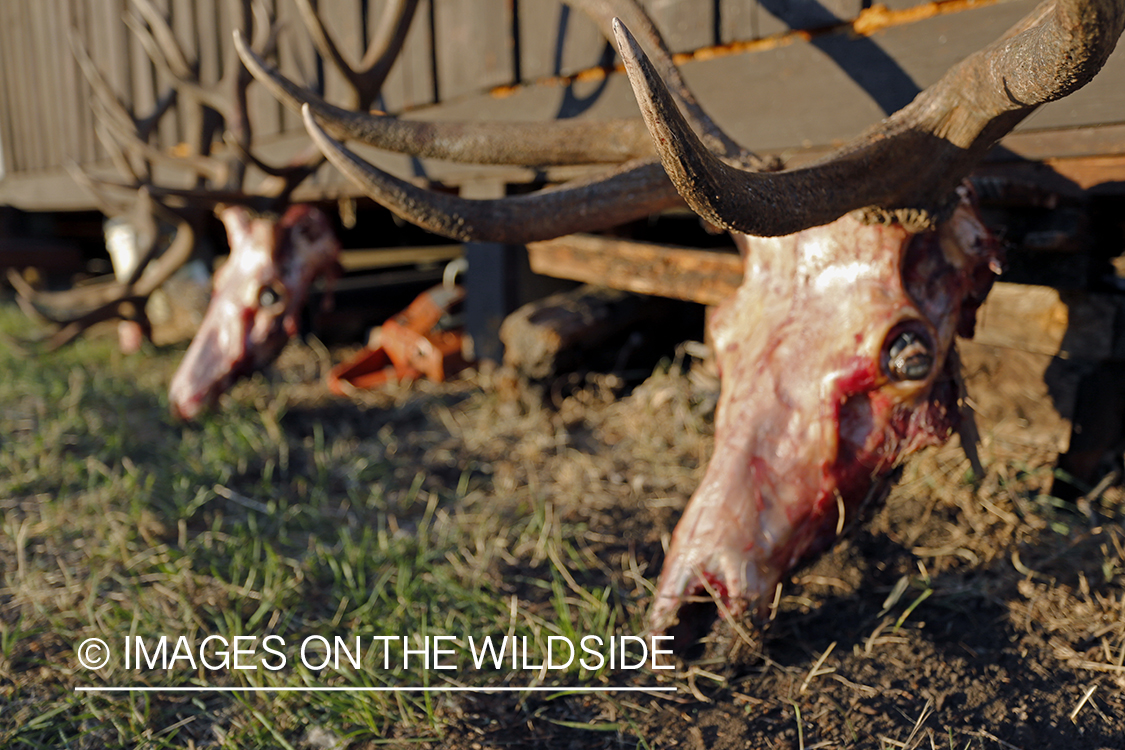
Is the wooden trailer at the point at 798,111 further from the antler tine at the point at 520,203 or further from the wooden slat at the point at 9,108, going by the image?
the wooden slat at the point at 9,108

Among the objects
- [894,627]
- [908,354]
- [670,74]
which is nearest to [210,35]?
[670,74]

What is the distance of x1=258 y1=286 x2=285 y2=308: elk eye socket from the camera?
4078 mm

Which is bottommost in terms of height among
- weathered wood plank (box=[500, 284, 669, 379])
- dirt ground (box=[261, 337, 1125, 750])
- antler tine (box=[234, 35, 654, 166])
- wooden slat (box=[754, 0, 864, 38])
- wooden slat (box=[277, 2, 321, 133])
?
dirt ground (box=[261, 337, 1125, 750])

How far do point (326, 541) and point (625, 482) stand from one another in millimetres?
1136

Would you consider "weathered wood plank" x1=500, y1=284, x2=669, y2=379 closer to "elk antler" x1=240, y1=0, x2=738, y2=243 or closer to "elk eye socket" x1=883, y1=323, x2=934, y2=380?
"elk antler" x1=240, y1=0, x2=738, y2=243

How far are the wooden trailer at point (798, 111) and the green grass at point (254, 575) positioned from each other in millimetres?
1332

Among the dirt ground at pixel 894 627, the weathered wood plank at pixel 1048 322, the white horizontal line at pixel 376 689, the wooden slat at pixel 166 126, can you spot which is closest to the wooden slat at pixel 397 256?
the wooden slat at pixel 166 126

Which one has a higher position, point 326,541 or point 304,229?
point 304,229

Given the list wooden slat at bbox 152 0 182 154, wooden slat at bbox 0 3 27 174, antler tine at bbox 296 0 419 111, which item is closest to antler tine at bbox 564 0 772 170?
antler tine at bbox 296 0 419 111

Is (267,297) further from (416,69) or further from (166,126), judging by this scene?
(166,126)

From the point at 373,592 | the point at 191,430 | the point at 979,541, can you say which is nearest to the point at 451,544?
the point at 373,592

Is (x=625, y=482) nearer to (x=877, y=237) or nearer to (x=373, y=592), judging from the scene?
(x=373, y=592)

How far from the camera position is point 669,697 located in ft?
6.23

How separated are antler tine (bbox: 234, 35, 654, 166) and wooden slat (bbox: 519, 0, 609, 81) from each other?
1.53 m
